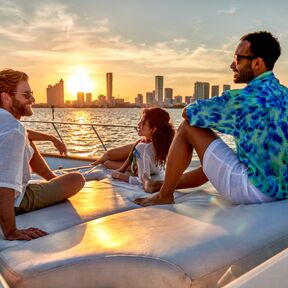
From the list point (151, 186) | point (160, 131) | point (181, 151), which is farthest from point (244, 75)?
point (160, 131)

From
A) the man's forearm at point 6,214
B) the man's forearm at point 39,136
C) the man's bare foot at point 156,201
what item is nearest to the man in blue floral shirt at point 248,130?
the man's bare foot at point 156,201

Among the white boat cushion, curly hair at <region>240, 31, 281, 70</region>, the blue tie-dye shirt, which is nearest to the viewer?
the white boat cushion

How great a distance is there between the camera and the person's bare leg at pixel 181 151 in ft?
5.89

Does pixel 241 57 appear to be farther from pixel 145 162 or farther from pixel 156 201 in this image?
pixel 145 162

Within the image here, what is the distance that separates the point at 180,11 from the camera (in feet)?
18.8

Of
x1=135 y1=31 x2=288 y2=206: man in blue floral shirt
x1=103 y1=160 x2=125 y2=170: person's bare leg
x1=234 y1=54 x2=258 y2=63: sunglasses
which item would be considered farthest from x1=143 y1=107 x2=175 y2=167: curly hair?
x1=234 y1=54 x2=258 y2=63: sunglasses

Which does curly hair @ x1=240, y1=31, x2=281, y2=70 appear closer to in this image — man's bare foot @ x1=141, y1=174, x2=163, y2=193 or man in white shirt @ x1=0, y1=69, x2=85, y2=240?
man's bare foot @ x1=141, y1=174, x2=163, y2=193

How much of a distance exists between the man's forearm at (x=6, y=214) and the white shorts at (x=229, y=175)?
806 millimetres

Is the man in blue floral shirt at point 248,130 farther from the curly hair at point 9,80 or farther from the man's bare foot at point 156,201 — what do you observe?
the curly hair at point 9,80

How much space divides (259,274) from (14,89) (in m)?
1.48

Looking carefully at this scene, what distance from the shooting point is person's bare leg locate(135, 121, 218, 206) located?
179 cm

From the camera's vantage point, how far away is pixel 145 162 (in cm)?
262

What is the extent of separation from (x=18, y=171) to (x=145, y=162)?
1114 mm

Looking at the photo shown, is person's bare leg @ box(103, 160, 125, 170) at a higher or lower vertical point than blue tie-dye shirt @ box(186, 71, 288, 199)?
lower
